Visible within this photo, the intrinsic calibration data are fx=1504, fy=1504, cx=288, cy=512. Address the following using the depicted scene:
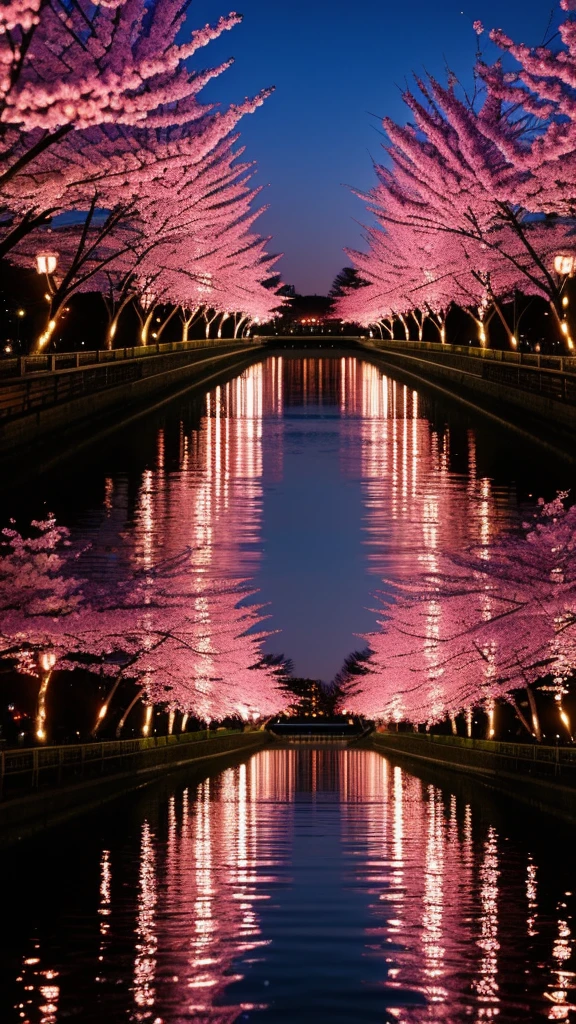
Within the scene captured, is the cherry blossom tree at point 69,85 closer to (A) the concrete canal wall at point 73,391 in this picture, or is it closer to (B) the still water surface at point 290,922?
(A) the concrete canal wall at point 73,391

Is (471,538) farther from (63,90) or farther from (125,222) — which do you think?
(125,222)

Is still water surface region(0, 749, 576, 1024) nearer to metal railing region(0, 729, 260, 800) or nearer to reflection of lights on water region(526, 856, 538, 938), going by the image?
reflection of lights on water region(526, 856, 538, 938)

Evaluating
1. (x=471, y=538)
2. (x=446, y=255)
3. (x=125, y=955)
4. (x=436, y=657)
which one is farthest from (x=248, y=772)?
(x=446, y=255)

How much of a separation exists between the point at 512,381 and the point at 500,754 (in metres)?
17.9

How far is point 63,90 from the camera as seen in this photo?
20.3 m

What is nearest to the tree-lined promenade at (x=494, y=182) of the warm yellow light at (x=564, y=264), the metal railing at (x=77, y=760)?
the warm yellow light at (x=564, y=264)

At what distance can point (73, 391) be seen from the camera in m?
40.2

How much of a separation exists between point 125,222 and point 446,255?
19.2 metres

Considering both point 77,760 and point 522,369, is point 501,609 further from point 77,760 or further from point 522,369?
point 522,369

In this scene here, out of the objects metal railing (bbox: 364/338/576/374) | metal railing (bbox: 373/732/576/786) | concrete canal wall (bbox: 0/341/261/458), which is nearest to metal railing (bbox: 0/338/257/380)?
concrete canal wall (bbox: 0/341/261/458)

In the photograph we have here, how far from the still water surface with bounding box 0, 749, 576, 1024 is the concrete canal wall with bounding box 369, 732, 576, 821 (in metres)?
1.04

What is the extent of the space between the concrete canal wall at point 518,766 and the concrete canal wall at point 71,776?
694 centimetres

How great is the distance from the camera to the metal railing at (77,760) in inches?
841

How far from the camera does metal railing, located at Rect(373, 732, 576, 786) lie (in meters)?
26.4
